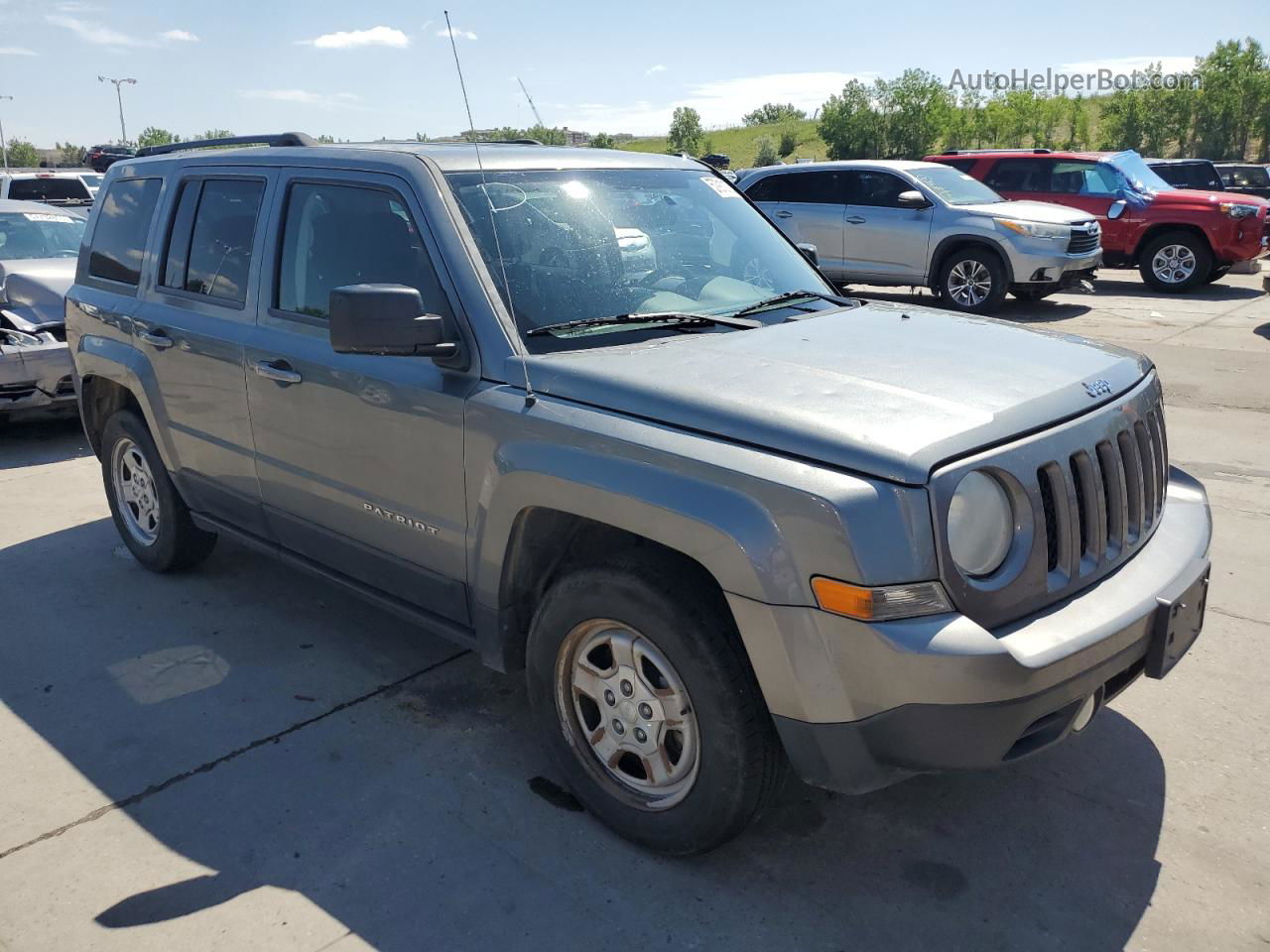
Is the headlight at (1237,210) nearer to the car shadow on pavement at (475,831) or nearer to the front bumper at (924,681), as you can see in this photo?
the car shadow on pavement at (475,831)

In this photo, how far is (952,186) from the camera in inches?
544

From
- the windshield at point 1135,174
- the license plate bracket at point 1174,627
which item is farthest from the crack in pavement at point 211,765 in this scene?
the windshield at point 1135,174

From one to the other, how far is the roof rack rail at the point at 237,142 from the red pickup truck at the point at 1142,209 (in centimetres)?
1308

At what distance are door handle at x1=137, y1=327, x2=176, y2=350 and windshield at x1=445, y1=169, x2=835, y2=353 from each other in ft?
5.80

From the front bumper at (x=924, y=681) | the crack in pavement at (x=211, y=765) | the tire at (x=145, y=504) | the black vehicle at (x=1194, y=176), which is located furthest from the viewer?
the black vehicle at (x=1194, y=176)

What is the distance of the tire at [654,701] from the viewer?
2.72 metres

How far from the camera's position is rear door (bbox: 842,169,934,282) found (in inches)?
533

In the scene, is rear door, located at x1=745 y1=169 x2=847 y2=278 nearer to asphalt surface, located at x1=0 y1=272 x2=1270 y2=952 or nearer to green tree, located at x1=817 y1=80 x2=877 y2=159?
asphalt surface, located at x1=0 y1=272 x2=1270 y2=952

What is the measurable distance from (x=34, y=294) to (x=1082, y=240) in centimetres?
1147

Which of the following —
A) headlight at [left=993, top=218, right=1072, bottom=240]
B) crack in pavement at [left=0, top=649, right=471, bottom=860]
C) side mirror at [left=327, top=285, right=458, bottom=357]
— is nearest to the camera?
side mirror at [left=327, top=285, right=458, bottom=357]

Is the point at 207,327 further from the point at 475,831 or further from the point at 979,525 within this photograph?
the point at 979,525

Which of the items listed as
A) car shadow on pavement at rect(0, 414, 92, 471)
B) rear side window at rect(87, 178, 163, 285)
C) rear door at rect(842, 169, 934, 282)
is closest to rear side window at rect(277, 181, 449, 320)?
rear side window at rect(87, 178, 163, 285)

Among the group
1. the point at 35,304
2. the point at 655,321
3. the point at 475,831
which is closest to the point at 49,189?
the point at 35,304

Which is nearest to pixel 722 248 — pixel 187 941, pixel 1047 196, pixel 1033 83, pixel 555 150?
pixel 555 150
